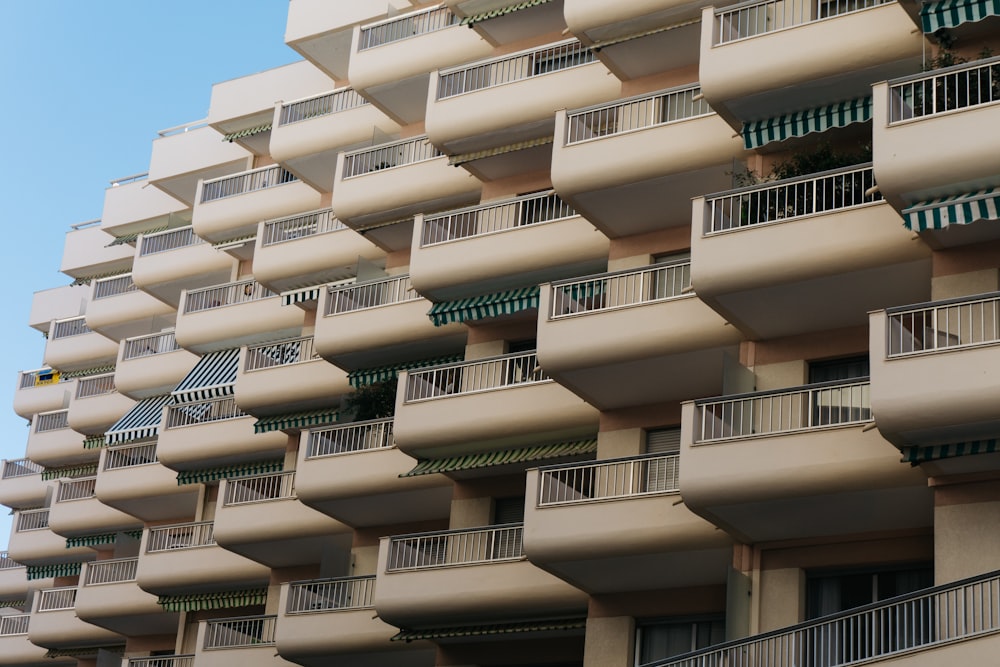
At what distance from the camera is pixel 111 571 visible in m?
45.8

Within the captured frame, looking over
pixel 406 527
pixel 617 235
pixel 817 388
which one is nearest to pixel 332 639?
pixel 406 527

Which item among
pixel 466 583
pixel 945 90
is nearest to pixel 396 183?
pixel 466 583

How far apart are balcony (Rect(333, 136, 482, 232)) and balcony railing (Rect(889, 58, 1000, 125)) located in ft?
45.3

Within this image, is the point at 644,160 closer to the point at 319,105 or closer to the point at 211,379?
the point at 319,105

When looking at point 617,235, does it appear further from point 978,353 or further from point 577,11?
point 978,353

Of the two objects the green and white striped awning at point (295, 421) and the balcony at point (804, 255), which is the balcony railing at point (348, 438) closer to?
the green and white striped awning at point (295, 421)

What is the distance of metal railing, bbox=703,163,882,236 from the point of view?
2552 cm

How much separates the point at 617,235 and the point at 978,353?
11.0 m

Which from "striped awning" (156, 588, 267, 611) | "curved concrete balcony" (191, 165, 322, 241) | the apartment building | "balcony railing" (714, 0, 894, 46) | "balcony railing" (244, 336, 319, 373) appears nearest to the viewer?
the apartment building

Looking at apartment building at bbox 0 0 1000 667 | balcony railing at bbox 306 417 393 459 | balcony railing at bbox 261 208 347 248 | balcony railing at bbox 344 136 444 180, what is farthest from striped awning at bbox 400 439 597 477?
balcony railing at bbox 261 208 347 248

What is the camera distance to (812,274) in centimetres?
2528

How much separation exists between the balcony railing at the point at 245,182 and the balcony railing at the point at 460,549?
15.9m

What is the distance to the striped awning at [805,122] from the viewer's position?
2678cm

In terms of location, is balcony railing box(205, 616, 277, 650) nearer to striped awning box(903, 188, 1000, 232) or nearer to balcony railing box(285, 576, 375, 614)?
balcony railing box(285, 576, 375, 614)
